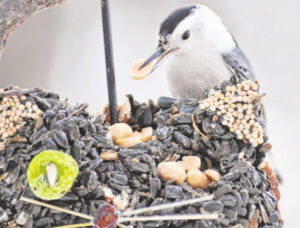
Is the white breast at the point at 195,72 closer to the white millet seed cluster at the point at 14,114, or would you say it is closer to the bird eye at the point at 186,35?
the bird eye at the point at 186,35

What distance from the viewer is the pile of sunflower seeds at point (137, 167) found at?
633 mm

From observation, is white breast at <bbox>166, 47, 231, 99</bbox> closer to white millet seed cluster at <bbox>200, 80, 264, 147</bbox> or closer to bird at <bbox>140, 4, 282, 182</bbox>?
bird at <bbox>140, 4, 282, 182</bbox>

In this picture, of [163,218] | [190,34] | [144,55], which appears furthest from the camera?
[144,55]

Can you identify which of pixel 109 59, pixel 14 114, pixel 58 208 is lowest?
pixel 58 208

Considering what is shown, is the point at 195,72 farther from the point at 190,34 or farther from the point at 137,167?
the point at 137,167

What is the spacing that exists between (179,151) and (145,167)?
61 mm

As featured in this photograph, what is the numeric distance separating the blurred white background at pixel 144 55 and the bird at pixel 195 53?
2.22 ft

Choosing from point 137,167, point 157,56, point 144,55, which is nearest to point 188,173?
point 137,167

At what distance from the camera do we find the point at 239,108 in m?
0.70

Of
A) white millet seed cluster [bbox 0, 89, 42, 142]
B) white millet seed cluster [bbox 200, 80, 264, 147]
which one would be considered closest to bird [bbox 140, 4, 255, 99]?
white millet seed cluster [bbox 200, 80, 264, 147]

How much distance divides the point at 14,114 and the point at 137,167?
0.55ft

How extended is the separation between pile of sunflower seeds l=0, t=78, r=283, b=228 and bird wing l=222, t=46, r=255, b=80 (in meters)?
0.14

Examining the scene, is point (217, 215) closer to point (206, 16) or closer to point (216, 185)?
point (216, 185)

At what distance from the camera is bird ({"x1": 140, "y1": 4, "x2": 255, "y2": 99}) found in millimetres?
816
